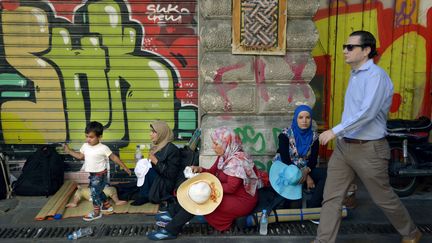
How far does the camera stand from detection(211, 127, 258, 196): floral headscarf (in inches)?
169

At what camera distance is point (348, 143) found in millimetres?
3756

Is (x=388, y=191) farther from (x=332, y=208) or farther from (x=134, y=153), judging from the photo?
(x=134, y=153)

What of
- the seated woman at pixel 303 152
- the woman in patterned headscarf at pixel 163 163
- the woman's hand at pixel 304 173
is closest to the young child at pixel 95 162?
the woman in patterned headscarf at pixel 163 163

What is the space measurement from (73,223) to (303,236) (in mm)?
2467

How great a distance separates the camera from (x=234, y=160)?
4309mm

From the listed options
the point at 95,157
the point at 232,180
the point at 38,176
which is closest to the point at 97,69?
the point at 95,157

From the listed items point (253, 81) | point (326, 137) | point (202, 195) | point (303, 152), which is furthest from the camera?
point (253, 81)

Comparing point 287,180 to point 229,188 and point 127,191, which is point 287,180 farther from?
point 127,191

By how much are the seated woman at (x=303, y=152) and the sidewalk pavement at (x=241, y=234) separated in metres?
0.31

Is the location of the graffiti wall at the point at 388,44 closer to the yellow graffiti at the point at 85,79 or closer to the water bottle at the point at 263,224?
the yellow graffiti at the point at 85,79

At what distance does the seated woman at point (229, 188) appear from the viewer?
168 inches

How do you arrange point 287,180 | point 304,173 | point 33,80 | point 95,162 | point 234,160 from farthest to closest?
point 33,80
point 95,162
point 304,173
point 287,180
point 234,160

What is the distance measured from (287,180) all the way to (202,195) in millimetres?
967

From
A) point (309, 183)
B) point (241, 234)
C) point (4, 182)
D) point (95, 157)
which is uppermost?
point (95, 157)
